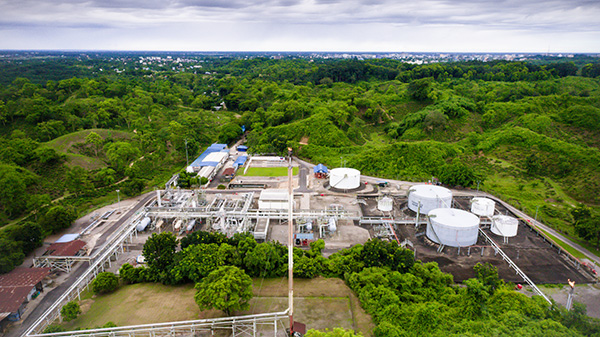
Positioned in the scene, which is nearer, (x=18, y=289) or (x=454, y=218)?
(x=18, y=289)

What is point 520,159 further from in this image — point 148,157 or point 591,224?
point 148,157

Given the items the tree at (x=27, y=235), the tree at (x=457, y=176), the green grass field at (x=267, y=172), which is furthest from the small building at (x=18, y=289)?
the tree at (x=457, y=176)

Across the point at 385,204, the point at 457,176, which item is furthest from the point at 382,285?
the point at 457,176

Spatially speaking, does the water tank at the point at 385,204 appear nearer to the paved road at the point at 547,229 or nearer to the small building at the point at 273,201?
the small building at the point at 273,201

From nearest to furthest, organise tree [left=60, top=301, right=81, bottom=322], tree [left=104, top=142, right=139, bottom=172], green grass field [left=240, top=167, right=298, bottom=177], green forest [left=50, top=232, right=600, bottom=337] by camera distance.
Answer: green forest [left=50, top=232, right=600, bottom=337] → tree [left=60, top=301, right=81, bottom=322] → green grass field [left=240, top=167, right=298, bottom=177] → tree [left=104, top=142, right=139, bottom=172]

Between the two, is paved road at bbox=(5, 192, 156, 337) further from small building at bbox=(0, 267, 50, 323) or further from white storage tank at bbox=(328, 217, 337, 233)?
white storage tank at bbox=(328, 217, 337, 233)

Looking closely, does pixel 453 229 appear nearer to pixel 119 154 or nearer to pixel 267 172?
pixel 267 172

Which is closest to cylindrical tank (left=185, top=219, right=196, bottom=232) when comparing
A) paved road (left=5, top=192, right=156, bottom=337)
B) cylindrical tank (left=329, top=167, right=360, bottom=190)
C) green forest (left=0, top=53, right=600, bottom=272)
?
paved road (left=5, top=192, right=156, bottom=337)
